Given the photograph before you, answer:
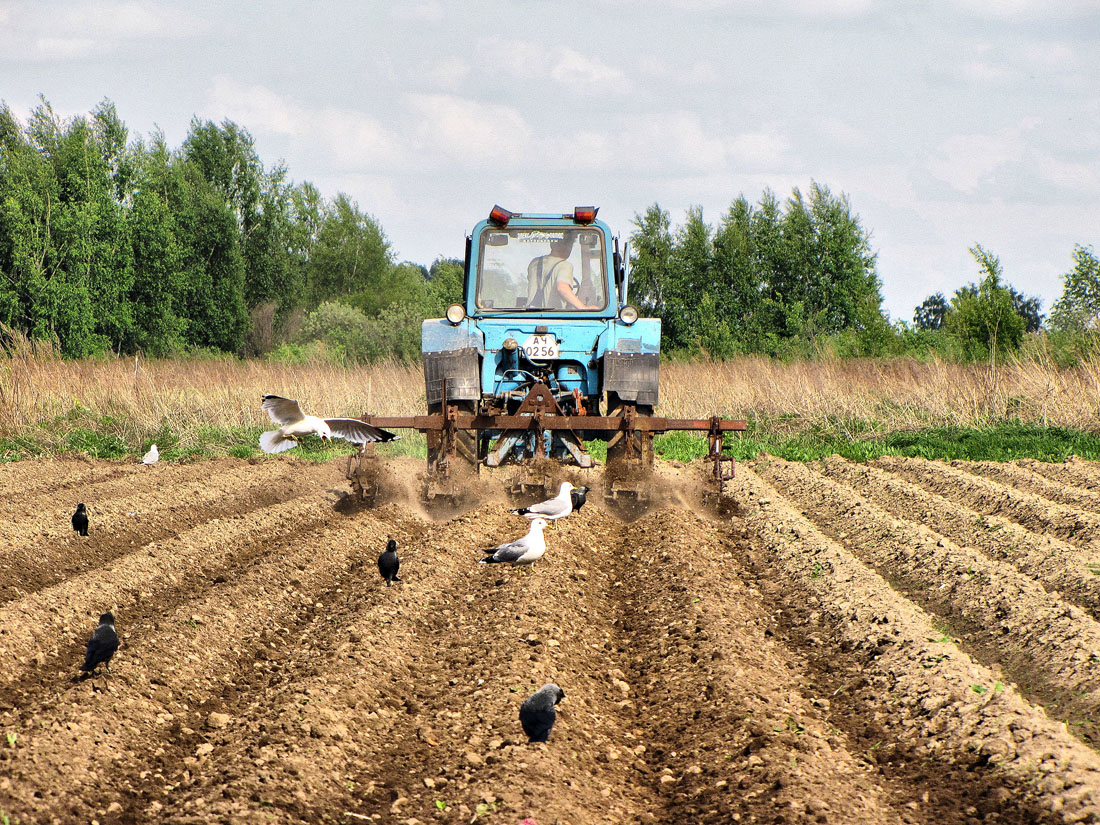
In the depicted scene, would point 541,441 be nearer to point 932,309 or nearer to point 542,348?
point 542,348

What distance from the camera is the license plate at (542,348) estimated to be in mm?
9578

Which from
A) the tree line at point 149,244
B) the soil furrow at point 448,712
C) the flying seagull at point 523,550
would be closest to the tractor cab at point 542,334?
the flying seagull at point 523,550

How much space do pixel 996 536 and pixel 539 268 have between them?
4927 millimetres

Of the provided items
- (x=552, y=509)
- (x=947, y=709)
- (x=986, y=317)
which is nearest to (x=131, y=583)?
(x=552, y=509)

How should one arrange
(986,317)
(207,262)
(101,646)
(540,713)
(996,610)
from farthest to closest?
(207,262) < (986,317) < (996,610) < (101,646) < (540,713)

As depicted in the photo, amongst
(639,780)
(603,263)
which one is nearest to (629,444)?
(603,263)

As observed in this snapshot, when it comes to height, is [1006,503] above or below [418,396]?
below

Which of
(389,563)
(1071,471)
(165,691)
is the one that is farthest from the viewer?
(1071,471)

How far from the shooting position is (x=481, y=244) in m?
10.1

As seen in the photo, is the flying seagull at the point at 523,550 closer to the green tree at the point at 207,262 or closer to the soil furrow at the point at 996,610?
the soil furrow at the point at 996,610

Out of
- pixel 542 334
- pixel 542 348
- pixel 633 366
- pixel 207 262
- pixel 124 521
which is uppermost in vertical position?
pixel 207 262

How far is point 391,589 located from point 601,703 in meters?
2.26

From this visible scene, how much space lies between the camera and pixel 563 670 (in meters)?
5.32

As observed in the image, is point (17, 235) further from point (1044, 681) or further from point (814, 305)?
point (1044, 681)
